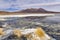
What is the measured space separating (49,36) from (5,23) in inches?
18.2

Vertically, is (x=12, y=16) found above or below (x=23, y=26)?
above

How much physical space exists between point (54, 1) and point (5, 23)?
549mm

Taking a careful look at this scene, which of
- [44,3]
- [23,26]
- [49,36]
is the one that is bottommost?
[49,36]

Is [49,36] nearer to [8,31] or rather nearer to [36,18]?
→ [36,18]

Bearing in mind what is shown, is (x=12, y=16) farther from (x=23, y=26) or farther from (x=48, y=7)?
(x=48, y=7)

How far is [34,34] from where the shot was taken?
116 centimetres

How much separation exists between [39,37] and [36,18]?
7.8 inches

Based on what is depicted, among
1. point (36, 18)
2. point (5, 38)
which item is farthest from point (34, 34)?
point (5, 38)

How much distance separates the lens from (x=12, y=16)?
1.22 meters

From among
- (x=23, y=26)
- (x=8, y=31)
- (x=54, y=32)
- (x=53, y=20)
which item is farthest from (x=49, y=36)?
(x=8, y=31)

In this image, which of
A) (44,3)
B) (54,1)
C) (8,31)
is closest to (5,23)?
(8,31)

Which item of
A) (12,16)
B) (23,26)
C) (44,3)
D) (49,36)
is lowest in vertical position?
(49,36)

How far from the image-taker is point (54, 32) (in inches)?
46.1

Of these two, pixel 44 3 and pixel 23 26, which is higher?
pixel 44 3
